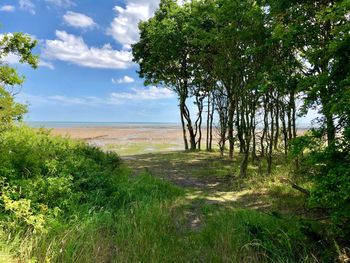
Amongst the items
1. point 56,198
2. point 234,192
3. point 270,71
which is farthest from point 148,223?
point 270,71

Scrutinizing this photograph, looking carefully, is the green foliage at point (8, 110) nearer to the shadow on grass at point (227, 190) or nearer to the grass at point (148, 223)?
the grass at point (148, 223)

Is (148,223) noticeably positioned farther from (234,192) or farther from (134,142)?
(134,142)

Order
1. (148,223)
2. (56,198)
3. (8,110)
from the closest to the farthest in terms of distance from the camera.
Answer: (148,223)
(56,198)
(8,110)

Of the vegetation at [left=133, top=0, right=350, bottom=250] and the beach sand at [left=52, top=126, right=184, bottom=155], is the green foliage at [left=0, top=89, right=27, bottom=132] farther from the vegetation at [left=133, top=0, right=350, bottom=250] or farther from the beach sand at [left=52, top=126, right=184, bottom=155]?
the vegetation at [left=133, top=0, right=350, bottom=250]

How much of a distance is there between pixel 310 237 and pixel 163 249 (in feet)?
7.50

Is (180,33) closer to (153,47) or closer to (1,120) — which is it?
(153,47)

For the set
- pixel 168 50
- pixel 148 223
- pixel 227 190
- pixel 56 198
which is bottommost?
pixel 227 190

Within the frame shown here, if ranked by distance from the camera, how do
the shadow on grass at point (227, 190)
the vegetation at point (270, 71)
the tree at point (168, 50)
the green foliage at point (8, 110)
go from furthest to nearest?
the tree at point (168, 50) < the green foliage at point (8, 110) < the shadow on grass at point (227, 190) < the vegetation at point (270, 71)

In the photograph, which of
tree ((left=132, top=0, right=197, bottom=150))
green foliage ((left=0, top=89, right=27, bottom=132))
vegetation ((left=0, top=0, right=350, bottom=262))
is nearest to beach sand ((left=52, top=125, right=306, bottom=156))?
green foliage ((left=0, top=89, right=27, bottom=132))

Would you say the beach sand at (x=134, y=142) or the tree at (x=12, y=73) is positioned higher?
the tree at (x=12, y=73)

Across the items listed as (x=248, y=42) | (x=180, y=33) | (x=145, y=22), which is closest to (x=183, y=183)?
(x=248, y=42)

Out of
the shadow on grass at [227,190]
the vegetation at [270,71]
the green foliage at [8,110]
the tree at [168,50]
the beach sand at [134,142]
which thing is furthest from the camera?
the beach sand at [134,142]

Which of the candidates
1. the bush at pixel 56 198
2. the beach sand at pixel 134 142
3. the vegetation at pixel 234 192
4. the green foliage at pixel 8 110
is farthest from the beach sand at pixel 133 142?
the vegetation at pixel 234 192

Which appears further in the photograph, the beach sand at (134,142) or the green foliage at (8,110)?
the beach sand at (134,142)
